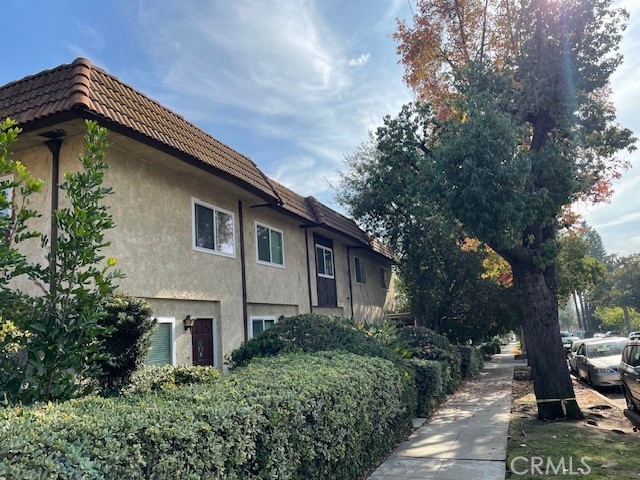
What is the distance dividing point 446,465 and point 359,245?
52.2 ft

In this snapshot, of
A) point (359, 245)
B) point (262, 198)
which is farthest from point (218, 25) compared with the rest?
point (359, 245)

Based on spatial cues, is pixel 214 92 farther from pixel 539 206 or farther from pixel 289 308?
pixel 539 206

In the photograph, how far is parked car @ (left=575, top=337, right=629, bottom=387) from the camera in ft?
47.4

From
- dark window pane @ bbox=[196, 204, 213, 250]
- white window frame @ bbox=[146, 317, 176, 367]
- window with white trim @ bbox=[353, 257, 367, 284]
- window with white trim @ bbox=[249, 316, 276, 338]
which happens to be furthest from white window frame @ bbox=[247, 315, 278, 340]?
window with white trim @ bbox=[353, 257, 367, 284]

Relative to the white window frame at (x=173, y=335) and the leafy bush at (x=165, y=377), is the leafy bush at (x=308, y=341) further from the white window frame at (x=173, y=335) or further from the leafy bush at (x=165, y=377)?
the white window frame at (x=173, y=335)

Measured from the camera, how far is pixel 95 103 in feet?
25.6

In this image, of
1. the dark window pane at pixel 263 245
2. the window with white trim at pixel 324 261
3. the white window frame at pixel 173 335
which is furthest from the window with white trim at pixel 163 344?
the window with white trim at pixel 324 261

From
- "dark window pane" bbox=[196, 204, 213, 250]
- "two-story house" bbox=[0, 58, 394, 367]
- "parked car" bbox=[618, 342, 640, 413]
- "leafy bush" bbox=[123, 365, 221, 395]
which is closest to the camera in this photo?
"leafy bush" bbox=[123, 365, 221, 395]

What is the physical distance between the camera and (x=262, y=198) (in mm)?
13328

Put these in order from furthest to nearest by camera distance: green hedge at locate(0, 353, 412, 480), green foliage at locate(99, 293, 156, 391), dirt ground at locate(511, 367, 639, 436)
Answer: dirt ground at locate(511, 367, 639, 436), green foliage at locate(99, 293, 156, 391), green hedge at locate(0, 353, 412, 480)

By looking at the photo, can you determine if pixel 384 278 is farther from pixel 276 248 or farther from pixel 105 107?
pixel 105 107

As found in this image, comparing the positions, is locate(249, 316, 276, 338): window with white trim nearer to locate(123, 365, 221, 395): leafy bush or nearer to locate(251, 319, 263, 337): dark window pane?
locate(251, 319, 263, 337): dark window pane

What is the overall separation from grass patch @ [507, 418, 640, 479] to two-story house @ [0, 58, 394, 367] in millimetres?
6943

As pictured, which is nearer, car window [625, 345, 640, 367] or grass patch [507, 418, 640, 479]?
grass patch [507, 418, 640, 479]
